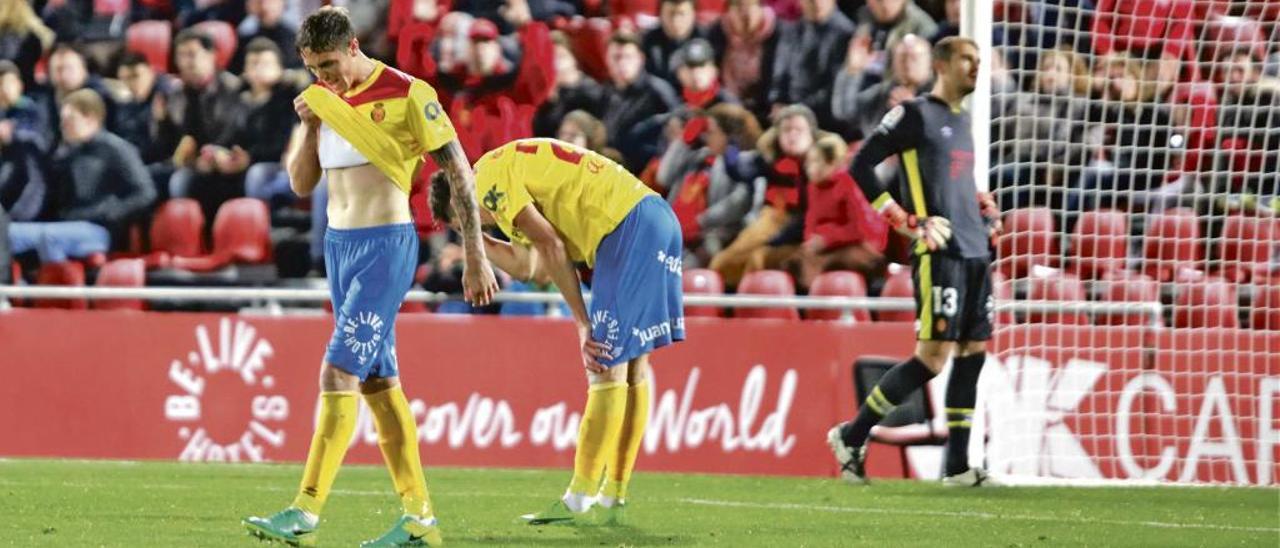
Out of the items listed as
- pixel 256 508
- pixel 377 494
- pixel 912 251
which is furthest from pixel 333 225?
pixel 912 251

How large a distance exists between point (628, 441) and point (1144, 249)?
4.92 m

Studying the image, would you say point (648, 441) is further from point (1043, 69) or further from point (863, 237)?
point (1043, 69)

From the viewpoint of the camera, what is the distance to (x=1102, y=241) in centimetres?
1203

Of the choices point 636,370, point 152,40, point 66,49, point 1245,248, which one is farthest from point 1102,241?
point 66,49

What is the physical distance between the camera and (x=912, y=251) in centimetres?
1037

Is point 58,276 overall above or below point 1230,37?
below

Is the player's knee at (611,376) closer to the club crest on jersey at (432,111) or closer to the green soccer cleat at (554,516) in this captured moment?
the green soccer cleat at (554,516)

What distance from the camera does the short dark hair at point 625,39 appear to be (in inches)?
565

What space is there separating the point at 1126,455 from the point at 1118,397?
1.03ft

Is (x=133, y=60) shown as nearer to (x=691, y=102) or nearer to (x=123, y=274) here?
(x=123, y=274)

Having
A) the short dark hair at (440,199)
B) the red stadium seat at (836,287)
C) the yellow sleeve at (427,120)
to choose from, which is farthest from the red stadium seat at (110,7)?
the yellow sleeve at (427,120)

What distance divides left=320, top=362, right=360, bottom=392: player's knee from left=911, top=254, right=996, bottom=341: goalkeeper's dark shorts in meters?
3.98

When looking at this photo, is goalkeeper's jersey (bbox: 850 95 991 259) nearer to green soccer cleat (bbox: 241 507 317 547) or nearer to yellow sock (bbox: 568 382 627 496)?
yellow sock (bbox: 568 382 627 496)

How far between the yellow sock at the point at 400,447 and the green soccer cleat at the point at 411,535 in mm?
31
